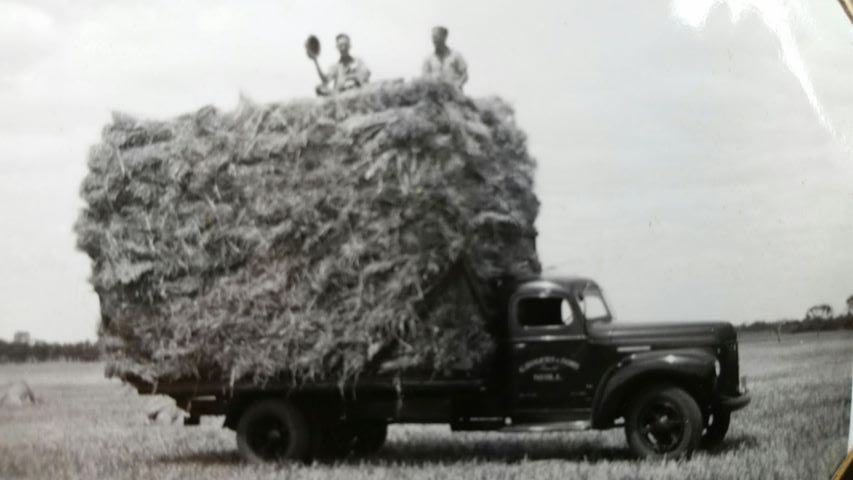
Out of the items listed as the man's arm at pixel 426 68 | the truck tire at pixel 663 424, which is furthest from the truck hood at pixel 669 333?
the man's arm at pixel 426 68

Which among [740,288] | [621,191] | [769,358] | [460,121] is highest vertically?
[460,121]

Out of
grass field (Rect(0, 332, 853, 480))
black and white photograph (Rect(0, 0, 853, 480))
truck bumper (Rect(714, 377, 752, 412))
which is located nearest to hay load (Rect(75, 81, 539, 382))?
black and white photograph (Rect(0, 0, 853, 480))

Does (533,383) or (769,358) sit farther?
(533,383)

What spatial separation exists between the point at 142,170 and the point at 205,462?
607mm

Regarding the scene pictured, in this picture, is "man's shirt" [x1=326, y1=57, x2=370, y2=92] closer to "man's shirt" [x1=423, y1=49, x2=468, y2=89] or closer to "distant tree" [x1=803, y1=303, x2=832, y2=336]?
"man's shirt" [x1=423, y1=49, x2=468, y2=89]

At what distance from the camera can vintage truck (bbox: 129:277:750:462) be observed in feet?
6.97

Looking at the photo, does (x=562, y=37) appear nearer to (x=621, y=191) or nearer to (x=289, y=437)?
(x=621, y=191)

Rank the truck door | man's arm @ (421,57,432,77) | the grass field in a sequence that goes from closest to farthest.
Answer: man's arm @ (421,57,432,77), the grass field, the truck door

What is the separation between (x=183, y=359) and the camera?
87.7 inches

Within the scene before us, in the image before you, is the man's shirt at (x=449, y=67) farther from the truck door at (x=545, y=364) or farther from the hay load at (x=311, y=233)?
the truck door at (x=545, y=364)

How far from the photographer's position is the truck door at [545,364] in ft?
7.23

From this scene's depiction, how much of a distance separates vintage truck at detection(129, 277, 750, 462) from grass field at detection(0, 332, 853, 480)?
0.13 ft

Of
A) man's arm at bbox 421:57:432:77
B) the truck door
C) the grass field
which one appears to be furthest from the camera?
the truck door

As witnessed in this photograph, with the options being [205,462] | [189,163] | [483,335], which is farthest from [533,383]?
[189,163]
